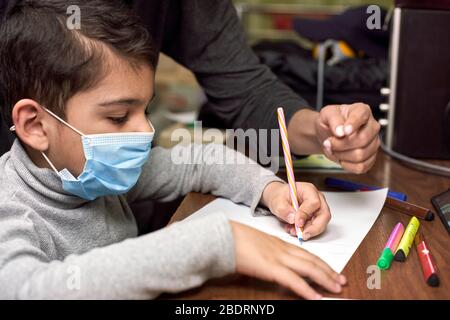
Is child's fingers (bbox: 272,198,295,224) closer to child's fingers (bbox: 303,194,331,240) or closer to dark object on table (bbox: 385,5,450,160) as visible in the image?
child's fingers (bbox: 303,194,331,240)

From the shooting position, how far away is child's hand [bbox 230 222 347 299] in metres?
0.64

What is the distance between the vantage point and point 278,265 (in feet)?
2.13

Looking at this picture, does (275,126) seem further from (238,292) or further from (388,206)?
(238,292)

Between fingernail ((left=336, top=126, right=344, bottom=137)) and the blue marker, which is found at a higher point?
fingernail ((left=336, top=126, right=344, bottom=137))

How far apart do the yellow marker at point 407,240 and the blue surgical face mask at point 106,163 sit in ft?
1.27

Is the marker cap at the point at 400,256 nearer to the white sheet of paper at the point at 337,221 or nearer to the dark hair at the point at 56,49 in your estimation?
the white sheet of paper at the point at 337,221

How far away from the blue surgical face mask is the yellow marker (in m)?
0.39

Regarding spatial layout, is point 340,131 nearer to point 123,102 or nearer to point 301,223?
point 301,223

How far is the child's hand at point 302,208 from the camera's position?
82 centimetres

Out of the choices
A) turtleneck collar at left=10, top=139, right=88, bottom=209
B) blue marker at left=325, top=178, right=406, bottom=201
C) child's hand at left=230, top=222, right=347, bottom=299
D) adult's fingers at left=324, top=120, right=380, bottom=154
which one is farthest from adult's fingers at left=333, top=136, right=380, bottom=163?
turtleneck collar at left=10, top=139, right=88, bottom=209

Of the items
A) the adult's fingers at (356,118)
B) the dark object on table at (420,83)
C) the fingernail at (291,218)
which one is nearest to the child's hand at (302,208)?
the fingernail at (291,218)

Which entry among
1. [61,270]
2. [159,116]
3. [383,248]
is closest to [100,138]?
[61,270]

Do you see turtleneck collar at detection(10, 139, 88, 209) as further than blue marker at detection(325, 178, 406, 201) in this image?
No

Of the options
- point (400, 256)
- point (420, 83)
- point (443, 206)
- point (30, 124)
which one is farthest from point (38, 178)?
point (420, 83)
